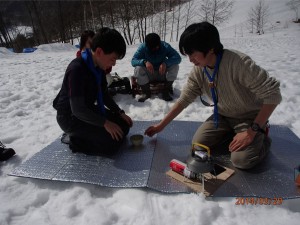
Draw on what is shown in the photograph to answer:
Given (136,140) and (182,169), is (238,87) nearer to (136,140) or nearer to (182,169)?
(182,169)

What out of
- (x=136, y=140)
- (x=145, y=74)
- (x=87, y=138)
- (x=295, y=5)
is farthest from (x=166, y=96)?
(x=295, y=5)

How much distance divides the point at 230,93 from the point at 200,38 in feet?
1.85

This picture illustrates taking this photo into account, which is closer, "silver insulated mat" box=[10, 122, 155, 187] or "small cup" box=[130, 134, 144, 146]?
"silver insulated mat" box=[10, 122, 155, 187]

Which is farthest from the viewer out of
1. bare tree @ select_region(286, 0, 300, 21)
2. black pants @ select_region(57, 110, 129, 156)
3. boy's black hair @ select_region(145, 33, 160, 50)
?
bare tree @ select_region(286, 0, 300, 21)

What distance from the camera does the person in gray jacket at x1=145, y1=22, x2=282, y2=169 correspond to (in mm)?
1757

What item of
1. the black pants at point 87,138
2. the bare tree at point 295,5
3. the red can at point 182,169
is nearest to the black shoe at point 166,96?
the black pants at point 87,138

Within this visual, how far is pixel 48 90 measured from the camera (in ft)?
14.2

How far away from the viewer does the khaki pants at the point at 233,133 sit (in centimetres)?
192

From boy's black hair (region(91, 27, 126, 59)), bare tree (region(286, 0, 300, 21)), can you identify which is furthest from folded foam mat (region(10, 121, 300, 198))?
bare tree (region(286, 0, 300, 21))

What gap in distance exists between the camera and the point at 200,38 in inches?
67.0

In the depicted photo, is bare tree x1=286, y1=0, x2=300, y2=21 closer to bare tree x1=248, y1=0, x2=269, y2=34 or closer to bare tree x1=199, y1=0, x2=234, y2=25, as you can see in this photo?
bare tree x1=248, y1=0, x2=269, y2=34

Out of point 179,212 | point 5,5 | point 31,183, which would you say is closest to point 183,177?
point 179,212

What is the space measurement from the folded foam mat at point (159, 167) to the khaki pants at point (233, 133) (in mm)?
88
